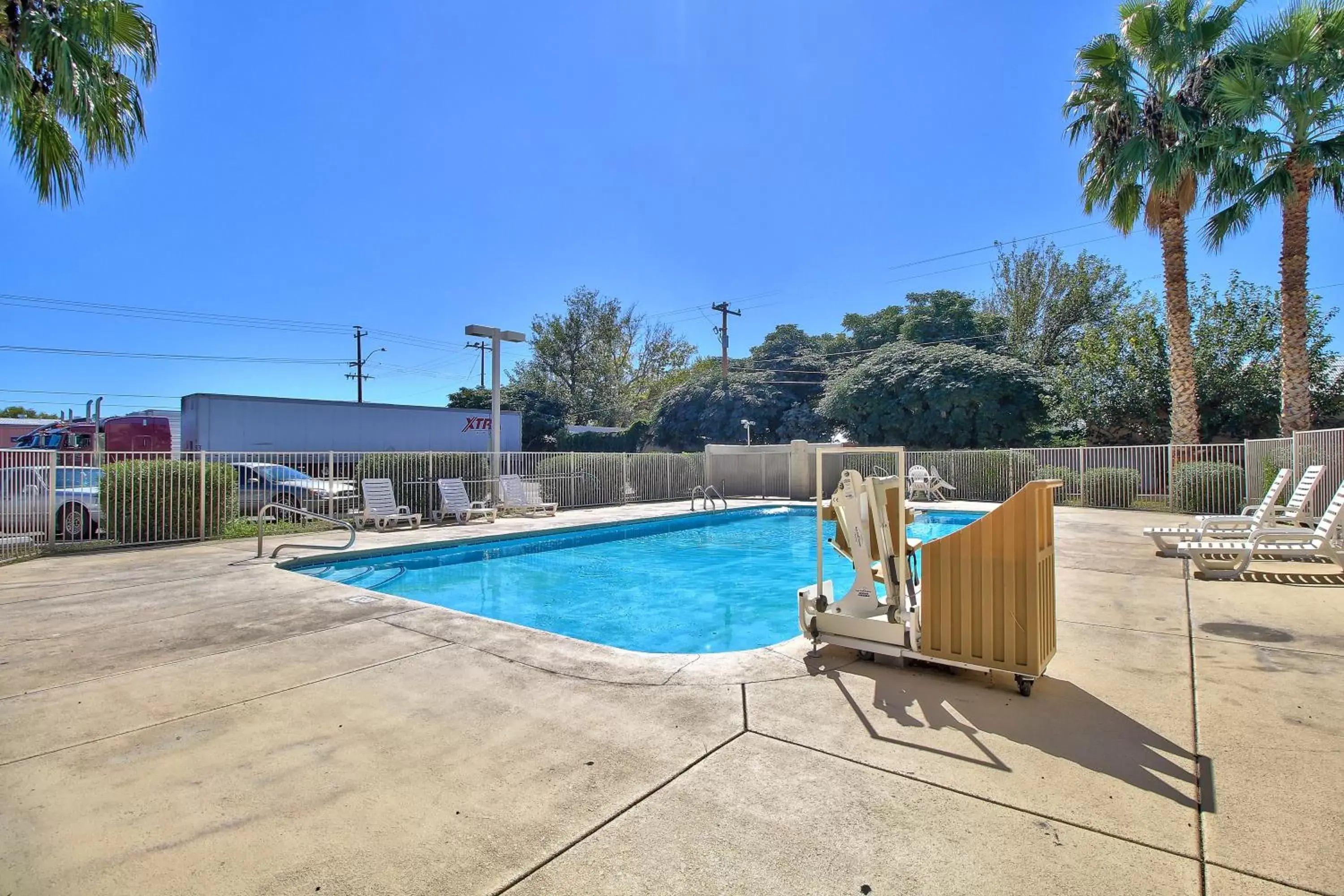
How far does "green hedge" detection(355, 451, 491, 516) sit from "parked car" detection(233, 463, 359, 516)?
1.91 feet

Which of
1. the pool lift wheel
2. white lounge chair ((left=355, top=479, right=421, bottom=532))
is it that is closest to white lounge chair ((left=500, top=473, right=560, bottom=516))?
white lounge chair ((left=355, top=479, right=421, bottom=532))

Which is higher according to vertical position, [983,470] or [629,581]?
[983,470]

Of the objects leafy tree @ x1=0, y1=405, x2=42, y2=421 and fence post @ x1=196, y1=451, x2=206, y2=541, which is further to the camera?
leafy tree @ x1=0, y1=405, x2=42, y2=421

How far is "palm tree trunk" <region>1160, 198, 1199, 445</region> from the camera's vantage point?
13.8 meters

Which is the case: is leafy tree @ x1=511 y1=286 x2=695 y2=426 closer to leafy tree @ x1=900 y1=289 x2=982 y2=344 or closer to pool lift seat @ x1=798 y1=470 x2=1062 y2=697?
leafy tree @ x1=900 y1=289 x2=982 y2=344

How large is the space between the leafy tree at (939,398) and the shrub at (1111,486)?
6.45 meters

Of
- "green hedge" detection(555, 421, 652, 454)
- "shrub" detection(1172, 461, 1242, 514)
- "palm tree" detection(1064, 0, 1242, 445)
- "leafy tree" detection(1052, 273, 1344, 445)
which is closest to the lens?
"palm tree" detection(1064, 0, 1242, 445)

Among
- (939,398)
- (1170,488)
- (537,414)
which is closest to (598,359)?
(537,414)

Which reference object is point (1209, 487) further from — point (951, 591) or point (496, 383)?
point (496, 383)

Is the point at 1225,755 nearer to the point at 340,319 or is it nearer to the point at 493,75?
the point at 493,75

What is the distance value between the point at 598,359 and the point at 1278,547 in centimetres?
3575

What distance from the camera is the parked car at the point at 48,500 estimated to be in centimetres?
851

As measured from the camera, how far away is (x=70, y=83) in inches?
221

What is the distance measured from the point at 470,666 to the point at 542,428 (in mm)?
34374
